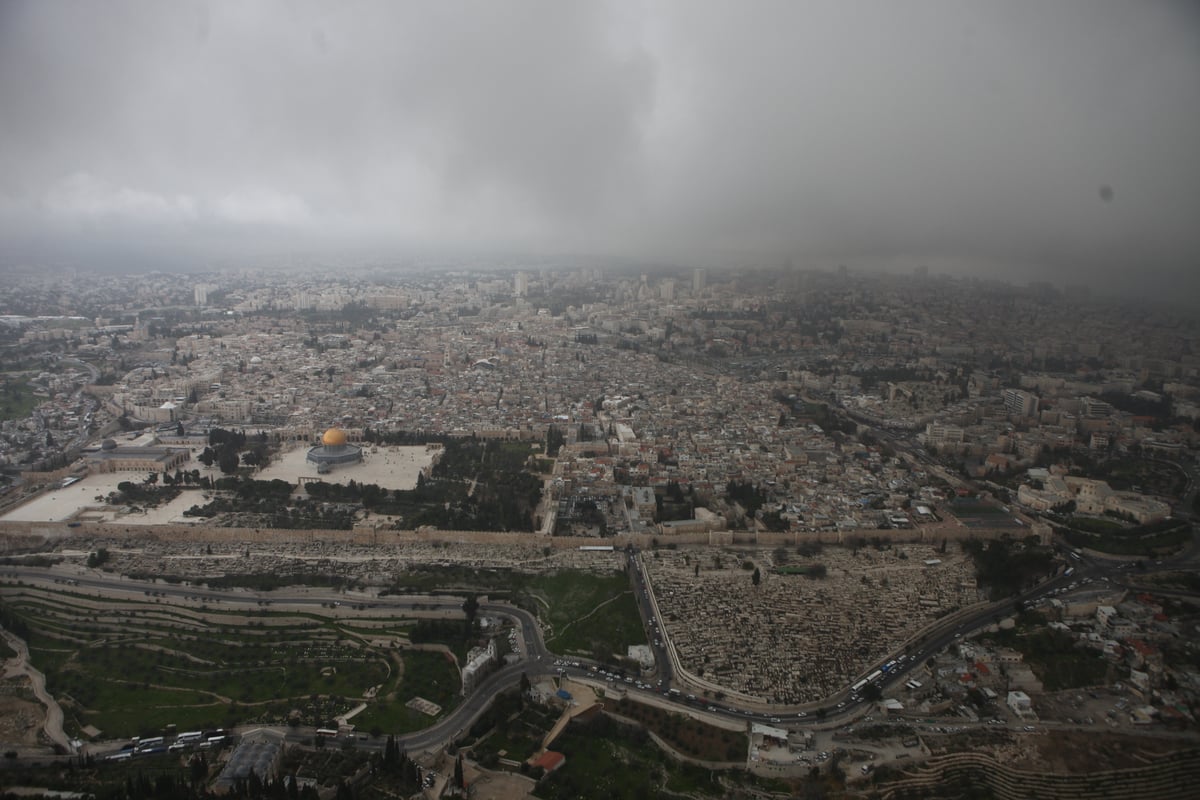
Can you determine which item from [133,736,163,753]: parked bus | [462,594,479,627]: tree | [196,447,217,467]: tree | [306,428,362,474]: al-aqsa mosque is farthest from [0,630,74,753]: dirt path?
[196,447,217,467]: tree

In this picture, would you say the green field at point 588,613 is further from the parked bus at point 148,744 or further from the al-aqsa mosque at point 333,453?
the al-aqsa mosque at point 333,453

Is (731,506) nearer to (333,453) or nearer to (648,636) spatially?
(648,636)

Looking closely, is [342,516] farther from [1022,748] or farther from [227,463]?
[1022,748]

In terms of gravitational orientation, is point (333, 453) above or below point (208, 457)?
above

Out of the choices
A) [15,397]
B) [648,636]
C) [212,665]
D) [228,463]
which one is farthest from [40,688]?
[15,397]

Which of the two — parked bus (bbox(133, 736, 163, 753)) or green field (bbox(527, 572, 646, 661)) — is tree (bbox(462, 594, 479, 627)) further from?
parked bus (bbox(133, 736, 163, 753))

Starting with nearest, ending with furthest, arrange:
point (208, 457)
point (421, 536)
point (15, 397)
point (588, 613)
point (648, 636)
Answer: point (648, 636), point (588, 613), point (421, 536), point (208, 457), point (15, 397)

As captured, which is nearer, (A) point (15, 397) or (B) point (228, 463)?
(B) point (228, 463)
